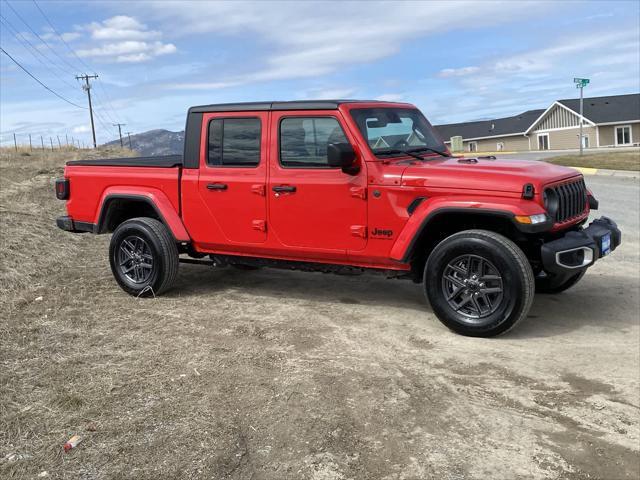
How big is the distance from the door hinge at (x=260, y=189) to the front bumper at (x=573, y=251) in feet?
8.32

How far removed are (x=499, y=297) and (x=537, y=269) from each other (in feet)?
2.64

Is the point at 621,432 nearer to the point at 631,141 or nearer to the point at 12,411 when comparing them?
the point at 12,411

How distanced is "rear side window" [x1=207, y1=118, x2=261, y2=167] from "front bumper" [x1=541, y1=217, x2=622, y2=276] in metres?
2.77

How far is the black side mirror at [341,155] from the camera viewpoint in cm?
508

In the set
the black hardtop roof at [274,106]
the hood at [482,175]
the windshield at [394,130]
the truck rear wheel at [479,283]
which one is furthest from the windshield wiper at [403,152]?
→ the truck rear wheel at [479,283]

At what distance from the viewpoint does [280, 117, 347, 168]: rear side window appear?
18.2ft

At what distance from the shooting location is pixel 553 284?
614 centimetres

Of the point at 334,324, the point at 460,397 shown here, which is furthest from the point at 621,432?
the point at 334,324

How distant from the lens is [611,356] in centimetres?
466

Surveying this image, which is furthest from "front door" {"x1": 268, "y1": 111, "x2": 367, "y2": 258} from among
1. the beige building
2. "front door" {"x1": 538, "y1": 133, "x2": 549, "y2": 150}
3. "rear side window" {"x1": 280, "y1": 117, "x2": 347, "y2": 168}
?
"front door" {"x1": 538, "y1": 133, "x2": 549, "y2": 150}

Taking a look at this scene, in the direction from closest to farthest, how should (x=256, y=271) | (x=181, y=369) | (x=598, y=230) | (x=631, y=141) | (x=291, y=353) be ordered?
(x=181, y=369) → (x=291, y=353) → (x=598, y=230) → (x=256, y=271) → (x=631, y=141)

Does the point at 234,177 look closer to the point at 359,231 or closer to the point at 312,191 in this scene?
the point at 312,191

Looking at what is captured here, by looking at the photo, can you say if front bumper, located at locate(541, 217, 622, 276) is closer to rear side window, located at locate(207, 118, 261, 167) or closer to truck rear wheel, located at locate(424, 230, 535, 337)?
truck rear wheel, located at locate(424, 230, 535, 337)

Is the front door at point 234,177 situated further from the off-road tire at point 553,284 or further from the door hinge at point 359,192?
the off-road tire at point 553,284
